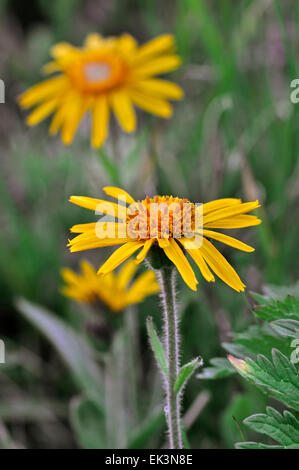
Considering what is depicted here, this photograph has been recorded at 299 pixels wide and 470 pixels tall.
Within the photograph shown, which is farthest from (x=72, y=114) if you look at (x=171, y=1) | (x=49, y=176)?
(x=171, y=1)

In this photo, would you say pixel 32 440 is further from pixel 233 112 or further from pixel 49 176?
pixel 233 112

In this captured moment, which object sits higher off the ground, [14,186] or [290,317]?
[14,186]

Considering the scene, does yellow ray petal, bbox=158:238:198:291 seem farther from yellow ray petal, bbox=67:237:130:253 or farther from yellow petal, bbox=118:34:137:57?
yellow petal, bbox=118:34:137:57

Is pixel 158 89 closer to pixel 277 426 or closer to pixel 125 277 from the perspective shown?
pixel 125 277

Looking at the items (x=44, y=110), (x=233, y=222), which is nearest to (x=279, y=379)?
(x=233, y=222)

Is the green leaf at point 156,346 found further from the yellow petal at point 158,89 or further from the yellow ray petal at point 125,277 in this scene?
the yellow petal at point 158,89

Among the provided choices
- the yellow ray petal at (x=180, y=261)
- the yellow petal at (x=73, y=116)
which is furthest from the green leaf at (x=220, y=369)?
the yellow petal at (x=73, y=116)

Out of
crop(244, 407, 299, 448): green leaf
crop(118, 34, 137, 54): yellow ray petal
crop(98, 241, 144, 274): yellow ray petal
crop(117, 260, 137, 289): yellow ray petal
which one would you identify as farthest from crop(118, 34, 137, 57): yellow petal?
crop(244, 407, 299, 448): green leaf
